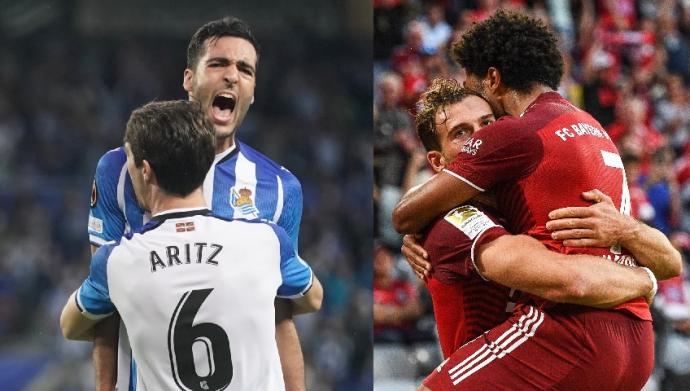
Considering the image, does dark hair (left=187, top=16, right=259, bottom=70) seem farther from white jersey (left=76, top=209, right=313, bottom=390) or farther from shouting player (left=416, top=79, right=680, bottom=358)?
white jersey (left=76, top=209, right=313, bottom=390)

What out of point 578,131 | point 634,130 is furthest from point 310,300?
point 634,130

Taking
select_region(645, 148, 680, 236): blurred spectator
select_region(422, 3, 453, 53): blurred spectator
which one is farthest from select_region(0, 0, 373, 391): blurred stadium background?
select_region(422, 3, 453, 53): blurred spectator

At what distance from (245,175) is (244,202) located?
104 millimetres

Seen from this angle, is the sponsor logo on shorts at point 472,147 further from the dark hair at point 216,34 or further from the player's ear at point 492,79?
the dark hair at point 216,34

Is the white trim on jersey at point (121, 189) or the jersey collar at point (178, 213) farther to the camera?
the white trim on jersey at point (121, 189)

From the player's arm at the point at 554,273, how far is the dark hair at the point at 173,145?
886 mm

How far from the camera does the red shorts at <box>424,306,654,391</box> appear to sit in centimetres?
263

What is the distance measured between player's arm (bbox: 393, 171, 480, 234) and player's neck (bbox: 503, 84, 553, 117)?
1.25 ft

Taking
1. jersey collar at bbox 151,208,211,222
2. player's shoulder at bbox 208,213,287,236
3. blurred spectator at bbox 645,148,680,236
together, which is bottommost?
blurred spectator at bbox 645,148,680,236

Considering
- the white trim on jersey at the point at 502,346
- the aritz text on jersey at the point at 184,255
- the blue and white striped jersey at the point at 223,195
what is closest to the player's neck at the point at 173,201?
the aritz text on jersey at the point at 184,255

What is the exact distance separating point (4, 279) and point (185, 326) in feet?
26.0

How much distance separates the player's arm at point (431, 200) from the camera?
276 cm

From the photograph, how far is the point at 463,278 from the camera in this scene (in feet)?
9.46

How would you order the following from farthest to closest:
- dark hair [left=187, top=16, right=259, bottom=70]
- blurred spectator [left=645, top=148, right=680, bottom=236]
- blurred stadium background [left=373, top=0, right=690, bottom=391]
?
blurred spectator [left=645, top=148, right=680, bottom=236], blurred stadium background [left=373, top=0, right=690, bottom=391], dark hair [left=187, top=16, right=259, bottom=70]
